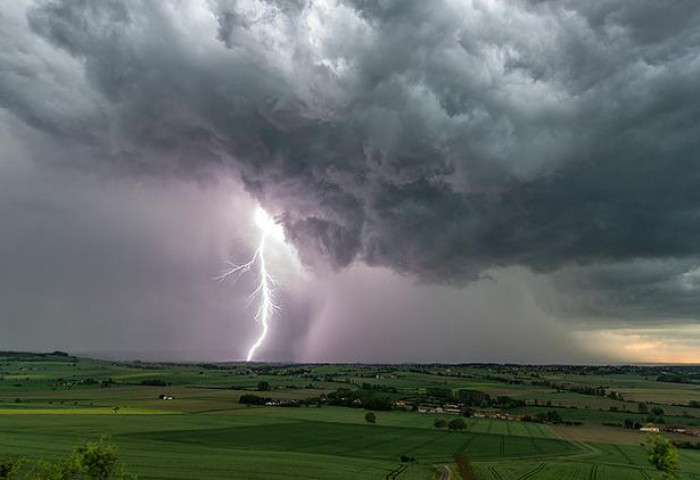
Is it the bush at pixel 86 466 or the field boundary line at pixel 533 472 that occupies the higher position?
the bush at pixel 86 466

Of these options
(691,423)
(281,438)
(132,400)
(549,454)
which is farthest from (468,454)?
(132,400)

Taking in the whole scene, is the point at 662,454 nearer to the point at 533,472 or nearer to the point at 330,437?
the point at 533,472

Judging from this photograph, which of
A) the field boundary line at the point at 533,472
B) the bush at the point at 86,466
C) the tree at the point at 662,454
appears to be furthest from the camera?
the field boundary line at the point at 533,472

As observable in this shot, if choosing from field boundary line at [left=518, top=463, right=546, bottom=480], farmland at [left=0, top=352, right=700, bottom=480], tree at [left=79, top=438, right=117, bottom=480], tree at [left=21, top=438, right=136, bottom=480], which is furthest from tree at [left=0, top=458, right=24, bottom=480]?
field boundary line at [left=518, top=463, right=546, bottom=480]

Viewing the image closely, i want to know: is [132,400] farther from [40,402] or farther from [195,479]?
[195,479]

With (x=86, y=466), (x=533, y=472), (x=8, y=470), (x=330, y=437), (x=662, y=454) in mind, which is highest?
(x=662, y=454)

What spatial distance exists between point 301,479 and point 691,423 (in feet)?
493

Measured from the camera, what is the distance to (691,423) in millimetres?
163000

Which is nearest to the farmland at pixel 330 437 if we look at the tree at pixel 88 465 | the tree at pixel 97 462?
the tree at pixel 97 462

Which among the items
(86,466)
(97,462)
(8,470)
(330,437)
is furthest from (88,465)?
(330,437)

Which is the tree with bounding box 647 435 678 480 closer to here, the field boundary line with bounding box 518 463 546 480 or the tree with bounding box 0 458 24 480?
the field boundary line with bounding box 518 463 546 480

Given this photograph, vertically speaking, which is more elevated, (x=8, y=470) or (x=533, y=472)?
(x=8, y=470)

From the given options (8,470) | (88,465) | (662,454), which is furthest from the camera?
(662,454)

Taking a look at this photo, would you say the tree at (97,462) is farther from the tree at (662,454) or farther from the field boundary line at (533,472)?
the tree at (662,454)
